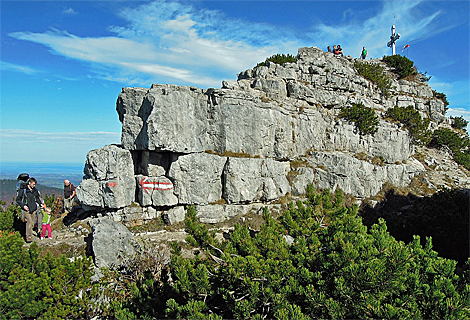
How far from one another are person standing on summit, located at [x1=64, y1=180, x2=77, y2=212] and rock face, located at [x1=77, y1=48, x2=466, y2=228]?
5.48ft

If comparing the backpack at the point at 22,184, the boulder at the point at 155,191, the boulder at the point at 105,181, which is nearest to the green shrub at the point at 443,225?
the boulder at the point at 155,191

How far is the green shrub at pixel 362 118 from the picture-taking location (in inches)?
931

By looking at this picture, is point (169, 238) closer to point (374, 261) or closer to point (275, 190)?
point (275, 190)

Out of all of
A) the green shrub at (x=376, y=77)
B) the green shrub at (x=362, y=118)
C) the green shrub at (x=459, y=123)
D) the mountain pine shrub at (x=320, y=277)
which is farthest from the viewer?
the green shrub at (x=459, y=123)

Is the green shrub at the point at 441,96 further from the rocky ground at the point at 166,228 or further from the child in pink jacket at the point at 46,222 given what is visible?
the child in pink jacket at the point at 46,222

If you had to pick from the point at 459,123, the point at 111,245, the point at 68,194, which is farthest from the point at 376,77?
the point at 68,194

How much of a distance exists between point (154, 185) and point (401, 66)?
3539cm

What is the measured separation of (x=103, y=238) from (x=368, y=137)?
2247cm

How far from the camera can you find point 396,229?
13.5m

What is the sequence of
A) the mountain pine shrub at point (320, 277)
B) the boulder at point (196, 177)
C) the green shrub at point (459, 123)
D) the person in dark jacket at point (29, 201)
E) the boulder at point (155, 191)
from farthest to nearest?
the green shrub at point (459, 123) < the boulder at point (196, 177) < the boulder at point (155, 191) < the person in dark jacket at point (29, 201) < the mountain pine shrub at point (320, 277)

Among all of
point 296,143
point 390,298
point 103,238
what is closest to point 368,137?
point 296,143

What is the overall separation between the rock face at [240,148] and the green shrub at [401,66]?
43.0 feet

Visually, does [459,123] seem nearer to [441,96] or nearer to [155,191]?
[441,96]

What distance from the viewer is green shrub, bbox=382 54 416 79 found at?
34000 millimetres
